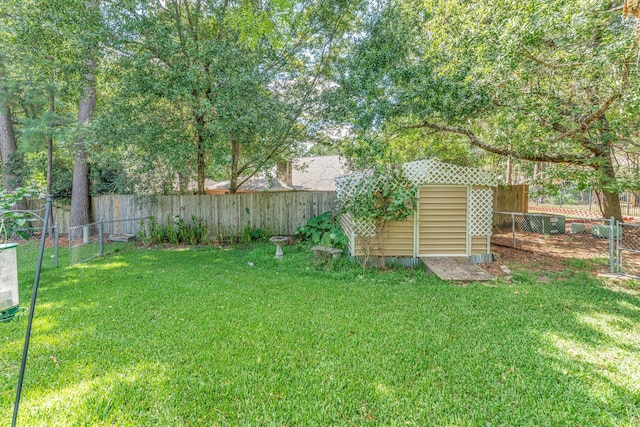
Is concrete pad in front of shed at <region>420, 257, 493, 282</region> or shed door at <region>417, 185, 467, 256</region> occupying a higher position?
shed door at <region>417, 185, 467, 256</region>

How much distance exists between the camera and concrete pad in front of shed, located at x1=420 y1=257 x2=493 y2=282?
16.0ft

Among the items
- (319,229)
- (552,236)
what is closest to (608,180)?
(552,236)

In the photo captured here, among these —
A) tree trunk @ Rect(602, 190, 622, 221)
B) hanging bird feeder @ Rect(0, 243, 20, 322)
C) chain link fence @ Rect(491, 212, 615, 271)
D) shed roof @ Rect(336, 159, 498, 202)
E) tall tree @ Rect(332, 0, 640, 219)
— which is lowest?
chain link fence @ Rect(491, 212, 615, 271)

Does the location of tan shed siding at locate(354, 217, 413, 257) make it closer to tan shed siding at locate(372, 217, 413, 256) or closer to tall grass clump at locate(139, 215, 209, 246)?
tan shed siding at locate(372, 217, 413, 256)

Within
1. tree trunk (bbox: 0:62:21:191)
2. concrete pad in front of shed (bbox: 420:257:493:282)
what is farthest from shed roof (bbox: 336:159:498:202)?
tree trunk (bbox: 0:62:21:191)

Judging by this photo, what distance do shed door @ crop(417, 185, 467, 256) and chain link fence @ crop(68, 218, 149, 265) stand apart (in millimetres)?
6639

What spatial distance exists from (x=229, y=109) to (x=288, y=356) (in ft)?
16.0

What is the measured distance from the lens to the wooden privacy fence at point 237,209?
846 cm

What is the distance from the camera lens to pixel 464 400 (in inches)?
84.1

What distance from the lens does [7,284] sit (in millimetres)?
1559

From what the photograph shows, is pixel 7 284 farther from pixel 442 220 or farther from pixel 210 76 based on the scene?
pixel 442 220

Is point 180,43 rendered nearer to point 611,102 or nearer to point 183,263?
point 183,263

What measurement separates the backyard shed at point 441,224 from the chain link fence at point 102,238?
5.54m

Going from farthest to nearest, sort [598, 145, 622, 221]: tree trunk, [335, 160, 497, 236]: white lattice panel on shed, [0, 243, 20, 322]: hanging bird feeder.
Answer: [598, 145, 622, 221]: tree trunk, [335, 160, 497, 236]: white lattice panel on shed, [0, 243, 20, 322]: hanging bird feeder
